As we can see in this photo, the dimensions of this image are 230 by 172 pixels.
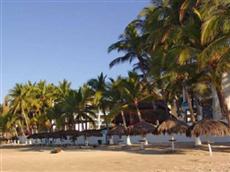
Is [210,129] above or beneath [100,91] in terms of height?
beneath

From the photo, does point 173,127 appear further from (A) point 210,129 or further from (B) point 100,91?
(B) point 100,91

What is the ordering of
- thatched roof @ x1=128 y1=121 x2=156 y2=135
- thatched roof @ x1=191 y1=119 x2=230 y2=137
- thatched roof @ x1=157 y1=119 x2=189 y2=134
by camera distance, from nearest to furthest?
thatched roof @ x1=191 y1=119 x2=230 y2=137
thatched roof @ x1=157 y1=119 x2=189 y2=134
thatched roof @ x1=128 y1=121 x2=156 y2=135

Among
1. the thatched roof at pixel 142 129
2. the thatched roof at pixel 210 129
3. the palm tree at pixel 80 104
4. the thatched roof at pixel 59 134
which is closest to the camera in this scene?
the thatched roof at pixel 210 129

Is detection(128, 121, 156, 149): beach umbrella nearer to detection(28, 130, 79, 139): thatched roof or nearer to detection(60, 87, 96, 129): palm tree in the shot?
detection(60, 87, 96, 129): palm tree

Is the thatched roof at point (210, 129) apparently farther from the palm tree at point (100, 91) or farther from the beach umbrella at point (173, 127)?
the palm tree at point (100, 91)

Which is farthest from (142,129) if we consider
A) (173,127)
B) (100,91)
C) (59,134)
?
(59,134)

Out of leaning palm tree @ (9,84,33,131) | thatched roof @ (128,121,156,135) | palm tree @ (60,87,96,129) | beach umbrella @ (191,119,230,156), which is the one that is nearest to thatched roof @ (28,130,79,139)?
palm tree @ (60,87,96,129)

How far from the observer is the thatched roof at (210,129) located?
82.0ft

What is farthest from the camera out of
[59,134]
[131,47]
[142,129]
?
[59,134]

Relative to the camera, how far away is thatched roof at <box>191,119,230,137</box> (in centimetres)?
2498

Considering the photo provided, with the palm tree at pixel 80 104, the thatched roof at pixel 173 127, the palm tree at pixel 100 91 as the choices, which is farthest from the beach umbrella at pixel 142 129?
the palm tree at pixel 80 104

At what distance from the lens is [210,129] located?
2508 cm

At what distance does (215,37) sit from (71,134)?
31020 mm

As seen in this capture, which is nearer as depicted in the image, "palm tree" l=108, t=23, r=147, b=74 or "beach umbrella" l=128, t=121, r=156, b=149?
"beach umbrella" l=128, t=121, r=156, b=149
